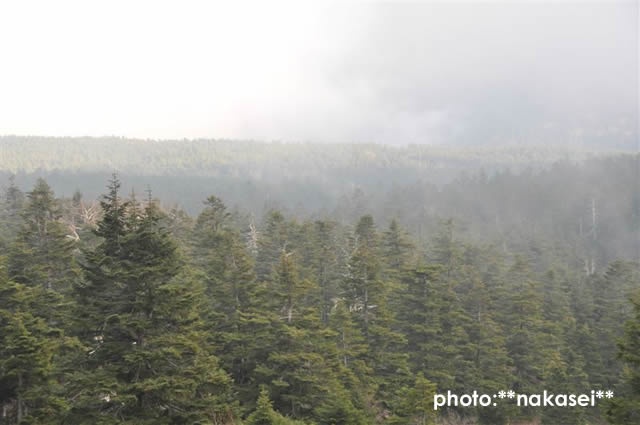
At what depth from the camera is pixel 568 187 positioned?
133m

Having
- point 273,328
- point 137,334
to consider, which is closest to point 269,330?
point 273,328

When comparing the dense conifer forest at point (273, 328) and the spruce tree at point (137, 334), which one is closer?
the spruce tree at point (137, 334)

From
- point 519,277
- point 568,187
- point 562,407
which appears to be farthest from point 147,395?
point 568,187

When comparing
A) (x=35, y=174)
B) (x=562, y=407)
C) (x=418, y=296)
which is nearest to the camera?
(x=562, y=407)

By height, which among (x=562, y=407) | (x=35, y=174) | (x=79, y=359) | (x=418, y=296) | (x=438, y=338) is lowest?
(x=562, y=407)

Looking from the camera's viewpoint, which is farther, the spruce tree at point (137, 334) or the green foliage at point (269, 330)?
the green foliage at point (269, 330)

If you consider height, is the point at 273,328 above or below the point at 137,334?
below

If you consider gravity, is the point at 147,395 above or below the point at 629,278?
above

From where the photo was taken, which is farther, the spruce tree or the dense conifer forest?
the dense conifer forest

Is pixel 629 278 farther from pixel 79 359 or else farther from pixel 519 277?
pixel 79 359

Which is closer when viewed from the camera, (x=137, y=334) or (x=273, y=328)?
(x=137, y=334)

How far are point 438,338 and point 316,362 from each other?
1544 cm

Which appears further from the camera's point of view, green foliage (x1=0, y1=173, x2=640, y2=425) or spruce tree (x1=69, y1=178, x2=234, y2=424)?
green foliage (x1=0, y1=173, x2=640, y2=425)

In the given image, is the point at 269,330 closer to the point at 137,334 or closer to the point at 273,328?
the point at 273,328
